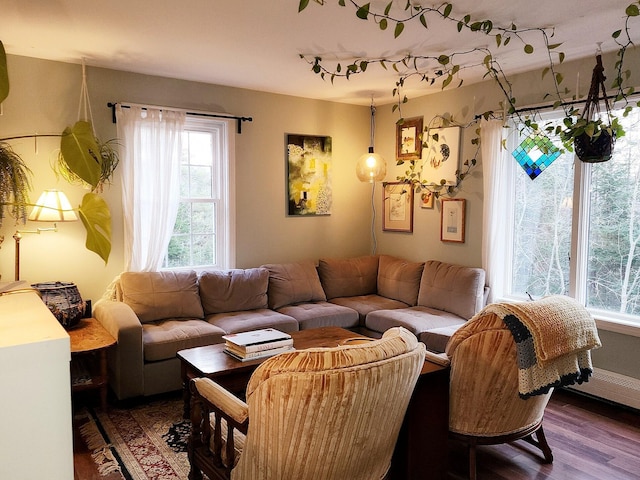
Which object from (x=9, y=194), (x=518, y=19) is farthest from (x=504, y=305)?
(x=9, y=194)

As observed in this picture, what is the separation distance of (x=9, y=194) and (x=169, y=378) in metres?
1.62

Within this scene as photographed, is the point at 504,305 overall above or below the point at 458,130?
below

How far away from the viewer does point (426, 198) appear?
196 inches

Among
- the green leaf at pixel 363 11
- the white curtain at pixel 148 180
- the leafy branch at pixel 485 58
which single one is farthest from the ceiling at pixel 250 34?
the white curtain at pixel 148 180

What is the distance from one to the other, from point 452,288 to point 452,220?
715 millimetres

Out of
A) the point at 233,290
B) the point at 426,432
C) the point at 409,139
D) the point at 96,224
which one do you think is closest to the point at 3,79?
the point at 96,224

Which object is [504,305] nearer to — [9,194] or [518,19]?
[518,19]

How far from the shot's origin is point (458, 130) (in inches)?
181

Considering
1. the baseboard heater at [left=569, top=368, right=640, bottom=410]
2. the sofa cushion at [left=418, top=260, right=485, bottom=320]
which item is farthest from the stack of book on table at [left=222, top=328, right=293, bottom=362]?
the baseboard heater at [left=569, top=368, right=640, bottom=410]

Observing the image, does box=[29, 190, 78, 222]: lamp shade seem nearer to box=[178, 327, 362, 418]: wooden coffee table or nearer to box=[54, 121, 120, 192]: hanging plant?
box=[178, 327, 362, 418]: wooden coffee table

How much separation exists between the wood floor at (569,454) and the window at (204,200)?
1.89 metres

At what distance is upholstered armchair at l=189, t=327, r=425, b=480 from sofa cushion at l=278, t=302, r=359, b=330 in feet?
7.57

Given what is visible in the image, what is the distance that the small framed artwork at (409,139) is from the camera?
5.02 meters

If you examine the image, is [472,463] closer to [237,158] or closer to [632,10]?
[632,10]
